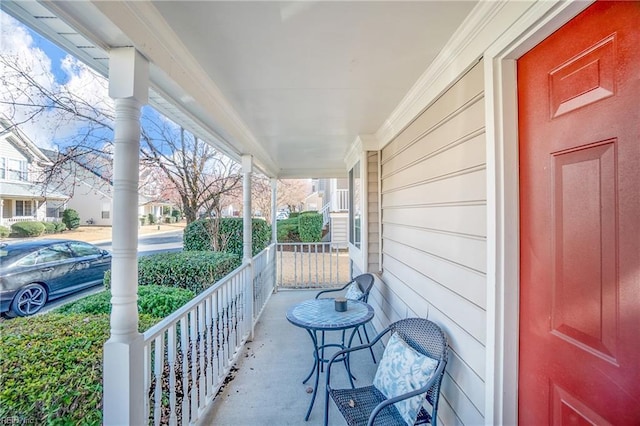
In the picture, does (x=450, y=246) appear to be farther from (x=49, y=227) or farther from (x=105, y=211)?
(x=49, y=227)

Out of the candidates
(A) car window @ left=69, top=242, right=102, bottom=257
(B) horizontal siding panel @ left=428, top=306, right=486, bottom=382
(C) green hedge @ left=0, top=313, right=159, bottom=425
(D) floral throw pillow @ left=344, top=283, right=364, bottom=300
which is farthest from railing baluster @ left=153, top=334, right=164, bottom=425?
(D) floral throw pillow @ left=344, top=283, right=364, bottom=300

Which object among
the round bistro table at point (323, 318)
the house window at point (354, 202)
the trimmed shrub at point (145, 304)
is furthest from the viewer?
the house window at point (354, 202)

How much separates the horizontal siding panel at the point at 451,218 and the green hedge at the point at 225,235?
13.8 ft

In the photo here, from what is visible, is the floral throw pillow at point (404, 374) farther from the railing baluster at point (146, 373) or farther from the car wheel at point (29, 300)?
the car wheel at point (29, 300)

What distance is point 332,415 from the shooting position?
214cm

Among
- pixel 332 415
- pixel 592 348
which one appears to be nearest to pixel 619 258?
pixel 592 348

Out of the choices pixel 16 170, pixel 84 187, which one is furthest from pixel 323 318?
pixel 84 187

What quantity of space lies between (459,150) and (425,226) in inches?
26.8

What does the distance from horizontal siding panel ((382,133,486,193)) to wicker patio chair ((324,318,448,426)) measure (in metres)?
1.00

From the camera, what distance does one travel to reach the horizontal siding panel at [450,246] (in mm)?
1403

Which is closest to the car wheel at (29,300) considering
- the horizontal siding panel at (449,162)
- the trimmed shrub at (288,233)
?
the horizontal siding panel at (449,162)

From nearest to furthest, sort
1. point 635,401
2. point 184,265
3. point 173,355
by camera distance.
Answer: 1. point 635,401
2. point 173,355
3. point 184,265

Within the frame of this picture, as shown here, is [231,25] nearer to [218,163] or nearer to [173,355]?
[173,355]

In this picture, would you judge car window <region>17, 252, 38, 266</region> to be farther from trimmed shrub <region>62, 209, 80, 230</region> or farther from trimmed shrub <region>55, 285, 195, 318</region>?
trimmed shrub <region>55, 285, 195, 318</region>
